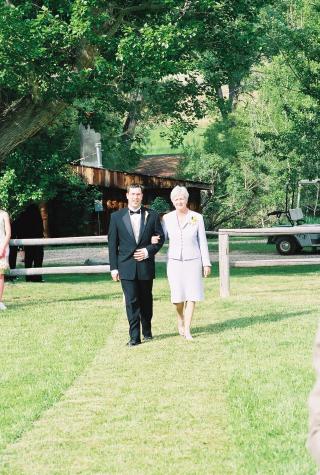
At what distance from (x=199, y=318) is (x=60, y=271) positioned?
4.72m

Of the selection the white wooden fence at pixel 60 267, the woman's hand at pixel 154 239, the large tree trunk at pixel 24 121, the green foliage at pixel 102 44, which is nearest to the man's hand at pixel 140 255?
the woman's hand at pixel 154 239

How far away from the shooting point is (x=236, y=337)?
12.4 metres

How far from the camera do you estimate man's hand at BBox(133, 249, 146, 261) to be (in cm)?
1239

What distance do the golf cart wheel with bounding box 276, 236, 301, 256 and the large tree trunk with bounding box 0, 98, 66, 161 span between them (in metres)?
12.2

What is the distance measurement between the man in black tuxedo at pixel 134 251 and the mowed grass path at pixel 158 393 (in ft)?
2.09

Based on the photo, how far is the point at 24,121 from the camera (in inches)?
953

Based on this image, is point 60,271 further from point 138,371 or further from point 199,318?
point 138,371

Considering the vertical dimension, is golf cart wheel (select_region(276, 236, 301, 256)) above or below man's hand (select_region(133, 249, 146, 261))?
below

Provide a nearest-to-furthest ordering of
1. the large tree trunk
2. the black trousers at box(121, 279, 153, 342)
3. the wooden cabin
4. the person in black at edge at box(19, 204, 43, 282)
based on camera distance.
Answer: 1. the black trousers at box(121, 279, 153, 342)
2. the person in black at edge at box(19, 204, 43, 282)
3. the large tree trunk
4. the wooden cabin

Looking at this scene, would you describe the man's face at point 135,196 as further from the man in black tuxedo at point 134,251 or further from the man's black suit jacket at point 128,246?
the man's black suit jacket at point 128,246

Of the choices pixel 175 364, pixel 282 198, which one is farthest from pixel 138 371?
pixel 282 198

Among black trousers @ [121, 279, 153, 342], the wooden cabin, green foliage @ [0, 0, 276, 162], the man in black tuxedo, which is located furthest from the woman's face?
the wooden cabin

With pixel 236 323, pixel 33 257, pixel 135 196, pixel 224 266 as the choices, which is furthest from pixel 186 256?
pixel 33 257

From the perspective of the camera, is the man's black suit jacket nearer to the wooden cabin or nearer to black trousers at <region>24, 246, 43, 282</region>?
black trousers at <region>24, 246, 43, 282</region>
